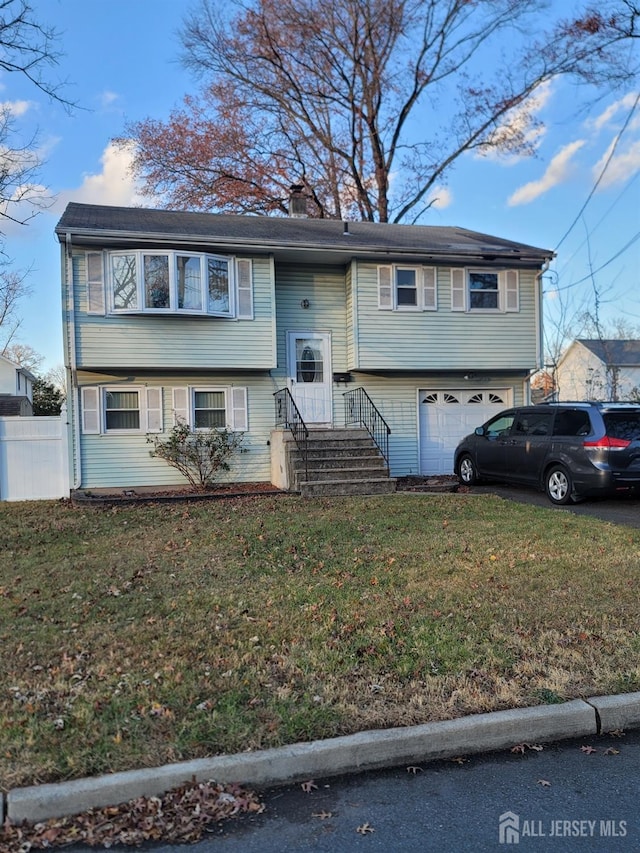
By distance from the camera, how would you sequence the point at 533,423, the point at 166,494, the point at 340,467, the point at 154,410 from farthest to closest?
1. the point at 154,410
2. the point at 340,467
3. the point at 166,494
4. the point at 533,423

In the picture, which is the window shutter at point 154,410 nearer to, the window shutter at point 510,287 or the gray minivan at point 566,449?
the gray minivan at point 566,449

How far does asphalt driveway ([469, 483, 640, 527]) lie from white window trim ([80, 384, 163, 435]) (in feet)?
22.6

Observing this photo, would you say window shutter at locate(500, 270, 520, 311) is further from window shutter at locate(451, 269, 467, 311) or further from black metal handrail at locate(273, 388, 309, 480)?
black metal handrail at locate(273, 388, 309, 480)

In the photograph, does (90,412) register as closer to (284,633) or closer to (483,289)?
(483,289)

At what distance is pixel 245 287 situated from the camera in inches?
532

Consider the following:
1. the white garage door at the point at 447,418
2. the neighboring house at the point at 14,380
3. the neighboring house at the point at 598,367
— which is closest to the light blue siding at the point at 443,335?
the white garage door at the point at 447,418

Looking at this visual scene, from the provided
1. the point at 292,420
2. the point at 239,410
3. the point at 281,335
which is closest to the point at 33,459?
the point at 239,410

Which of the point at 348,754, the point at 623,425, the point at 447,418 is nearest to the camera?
the point at 348,754

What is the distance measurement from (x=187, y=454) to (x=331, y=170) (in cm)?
1651

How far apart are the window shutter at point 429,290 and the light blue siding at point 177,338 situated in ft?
11.7

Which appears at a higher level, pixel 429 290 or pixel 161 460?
pixel 429 290

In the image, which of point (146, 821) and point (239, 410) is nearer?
point (146, 821)

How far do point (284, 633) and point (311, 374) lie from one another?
34.8ft

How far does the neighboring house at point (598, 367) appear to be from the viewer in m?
33.1
